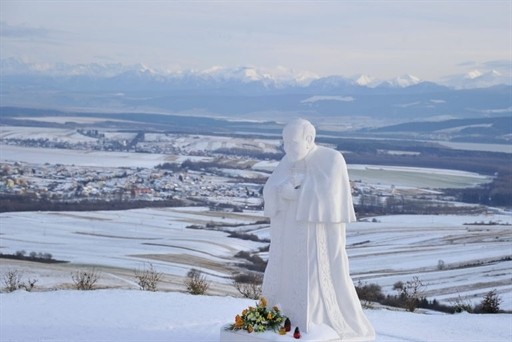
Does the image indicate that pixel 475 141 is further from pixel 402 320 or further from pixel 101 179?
pixel 402 320

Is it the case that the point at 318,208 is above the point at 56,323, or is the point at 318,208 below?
above

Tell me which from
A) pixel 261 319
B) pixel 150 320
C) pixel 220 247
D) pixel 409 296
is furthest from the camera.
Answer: pixel 220 247

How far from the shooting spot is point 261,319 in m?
10.6

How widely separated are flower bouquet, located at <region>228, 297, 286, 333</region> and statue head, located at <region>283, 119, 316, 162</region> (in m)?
1.73

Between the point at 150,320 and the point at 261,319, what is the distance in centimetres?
355

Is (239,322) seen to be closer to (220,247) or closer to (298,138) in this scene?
(298,138)

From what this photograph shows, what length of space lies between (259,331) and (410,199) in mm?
45916

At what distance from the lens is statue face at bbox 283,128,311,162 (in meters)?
10.7

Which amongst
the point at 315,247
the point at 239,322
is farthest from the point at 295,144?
the point at 239,322

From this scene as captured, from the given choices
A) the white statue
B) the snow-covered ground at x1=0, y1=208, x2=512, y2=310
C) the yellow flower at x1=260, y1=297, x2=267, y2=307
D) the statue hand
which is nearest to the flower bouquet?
the yellow flower at x1=260, y1=297, x2=267, y2=307

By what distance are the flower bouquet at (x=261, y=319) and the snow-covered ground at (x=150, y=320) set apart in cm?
164

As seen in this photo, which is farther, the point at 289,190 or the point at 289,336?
the point at 289,190

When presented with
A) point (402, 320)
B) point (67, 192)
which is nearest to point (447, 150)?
point (67, 192)

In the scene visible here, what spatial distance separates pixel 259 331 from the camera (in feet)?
34.7
